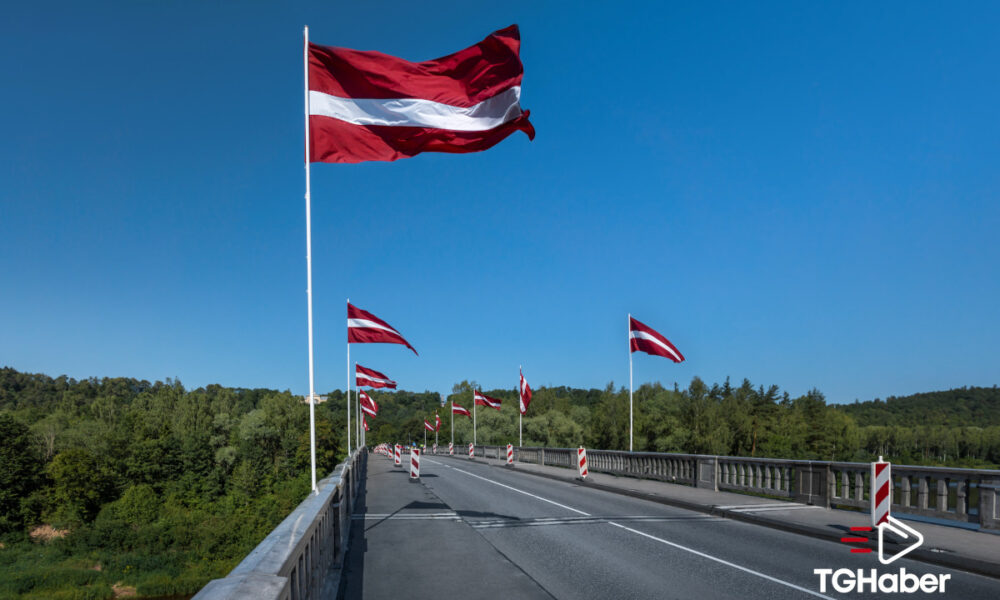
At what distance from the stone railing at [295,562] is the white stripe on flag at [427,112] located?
5.24 metres

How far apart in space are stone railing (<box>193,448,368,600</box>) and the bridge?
0.06 ft

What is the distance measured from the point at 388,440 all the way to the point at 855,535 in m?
175

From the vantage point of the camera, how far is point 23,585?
246ft

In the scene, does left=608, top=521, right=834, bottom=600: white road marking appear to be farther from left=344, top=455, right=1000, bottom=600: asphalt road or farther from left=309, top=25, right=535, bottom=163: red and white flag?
left=309, top=25, right=535, bottom=163: red and white flag

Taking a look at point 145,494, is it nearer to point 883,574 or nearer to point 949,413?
point 883,574

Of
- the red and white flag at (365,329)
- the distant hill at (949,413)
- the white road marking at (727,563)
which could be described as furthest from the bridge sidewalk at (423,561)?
the distant hill at (949,413)

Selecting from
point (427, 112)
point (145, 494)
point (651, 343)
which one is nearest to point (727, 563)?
point (427, 112)

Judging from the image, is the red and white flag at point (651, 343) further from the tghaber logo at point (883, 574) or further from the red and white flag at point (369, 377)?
the tghaber logo at point (883, 574)

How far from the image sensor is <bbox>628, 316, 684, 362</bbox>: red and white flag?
1000 inches

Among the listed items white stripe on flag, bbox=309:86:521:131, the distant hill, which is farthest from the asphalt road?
the distant hill

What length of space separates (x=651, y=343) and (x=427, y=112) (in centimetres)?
1787

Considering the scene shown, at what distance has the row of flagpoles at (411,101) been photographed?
9414 mm

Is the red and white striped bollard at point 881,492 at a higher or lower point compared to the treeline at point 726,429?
higher

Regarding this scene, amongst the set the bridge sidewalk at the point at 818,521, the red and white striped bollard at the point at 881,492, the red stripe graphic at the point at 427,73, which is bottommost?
the bridge sidewalk at the point at 818,521
